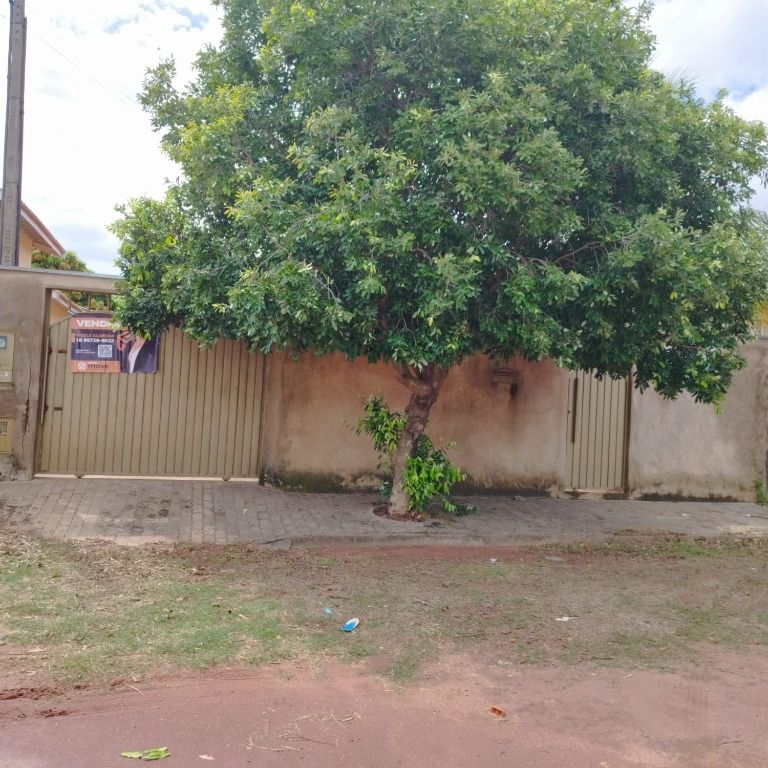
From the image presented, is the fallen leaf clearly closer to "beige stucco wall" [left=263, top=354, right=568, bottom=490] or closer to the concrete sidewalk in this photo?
the concrete sidewalk

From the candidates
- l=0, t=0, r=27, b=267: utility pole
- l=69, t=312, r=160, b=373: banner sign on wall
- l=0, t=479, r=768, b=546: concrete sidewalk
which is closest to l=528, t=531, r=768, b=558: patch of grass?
l=0, t=479, r=768, b=546: concrete sidewalk

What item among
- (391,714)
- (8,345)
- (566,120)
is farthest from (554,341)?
(8,345)

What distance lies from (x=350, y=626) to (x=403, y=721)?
1263mm

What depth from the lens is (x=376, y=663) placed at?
432cm

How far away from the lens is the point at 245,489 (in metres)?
8.87

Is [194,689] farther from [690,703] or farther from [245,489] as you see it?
[245,489]

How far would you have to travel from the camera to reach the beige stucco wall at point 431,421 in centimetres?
906

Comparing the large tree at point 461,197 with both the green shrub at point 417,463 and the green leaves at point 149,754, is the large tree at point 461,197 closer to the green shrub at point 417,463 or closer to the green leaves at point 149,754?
the green shrub at point 417,463

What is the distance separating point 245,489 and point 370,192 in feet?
14.3

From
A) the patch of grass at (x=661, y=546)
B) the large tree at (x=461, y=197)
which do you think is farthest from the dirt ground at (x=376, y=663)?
the large tree at (x=461, y=197)

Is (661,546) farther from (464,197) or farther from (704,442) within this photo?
(464,197)

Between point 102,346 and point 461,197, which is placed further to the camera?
point 102,346

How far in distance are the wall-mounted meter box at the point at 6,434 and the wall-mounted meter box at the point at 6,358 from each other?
45 cm

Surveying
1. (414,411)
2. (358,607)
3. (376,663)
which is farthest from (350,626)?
(414,411)
